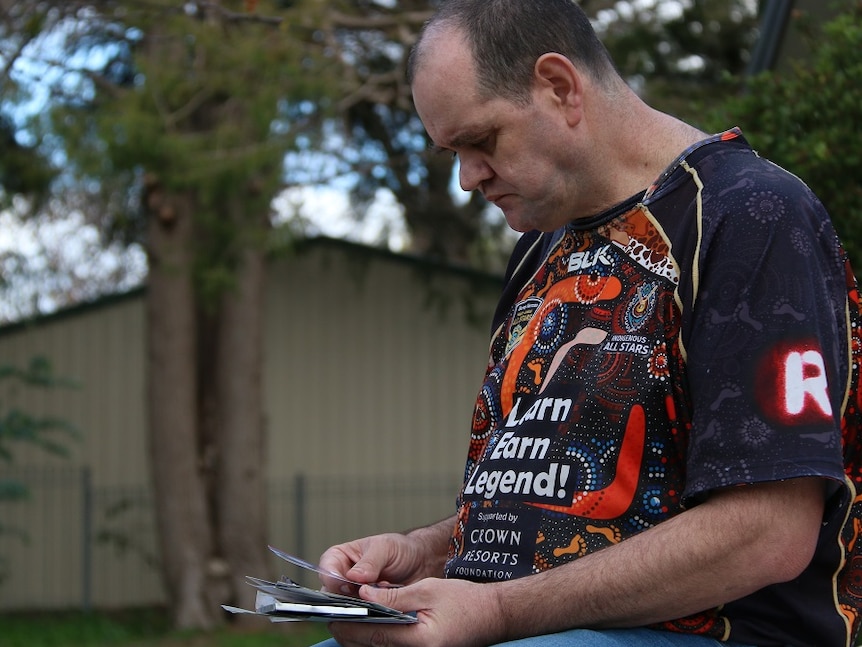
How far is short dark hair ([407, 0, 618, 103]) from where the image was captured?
6.59ft

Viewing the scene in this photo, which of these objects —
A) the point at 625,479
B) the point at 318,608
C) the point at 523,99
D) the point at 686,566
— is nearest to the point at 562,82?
the point at 523,99

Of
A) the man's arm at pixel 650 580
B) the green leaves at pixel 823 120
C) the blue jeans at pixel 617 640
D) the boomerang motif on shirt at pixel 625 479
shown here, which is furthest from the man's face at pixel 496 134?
the green leaves at pixel 823 120

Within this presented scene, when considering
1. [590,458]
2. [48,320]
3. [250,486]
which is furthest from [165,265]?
[590,458]

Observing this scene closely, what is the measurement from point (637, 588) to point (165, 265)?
364 inches

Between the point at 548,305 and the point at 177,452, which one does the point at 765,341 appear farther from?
the point at 177,452

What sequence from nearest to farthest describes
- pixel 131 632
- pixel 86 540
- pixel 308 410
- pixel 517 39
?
1. pixel 517 39
2. pixel 131 632
3. pixel 86 540
4. pixel 308 410

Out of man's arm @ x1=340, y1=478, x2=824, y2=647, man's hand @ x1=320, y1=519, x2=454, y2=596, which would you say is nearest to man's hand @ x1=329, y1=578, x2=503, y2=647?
man's arm @ x1=340, y1=478, x2=824, y2=647

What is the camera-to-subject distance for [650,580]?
1760mm

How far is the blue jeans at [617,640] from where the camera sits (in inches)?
70.3

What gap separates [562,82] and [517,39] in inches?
4.2

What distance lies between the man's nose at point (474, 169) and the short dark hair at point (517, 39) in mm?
134

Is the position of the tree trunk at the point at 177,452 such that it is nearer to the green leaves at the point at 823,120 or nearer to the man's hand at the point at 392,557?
the green leaves at the point at 823,120

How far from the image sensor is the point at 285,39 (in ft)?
30.5

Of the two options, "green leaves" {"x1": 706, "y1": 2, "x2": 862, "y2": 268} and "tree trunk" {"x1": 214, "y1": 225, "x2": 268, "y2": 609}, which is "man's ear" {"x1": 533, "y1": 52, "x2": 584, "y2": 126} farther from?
"tree trunk" {"x1": 214, "y1": 225, "x2": 268, "y2": 609}
